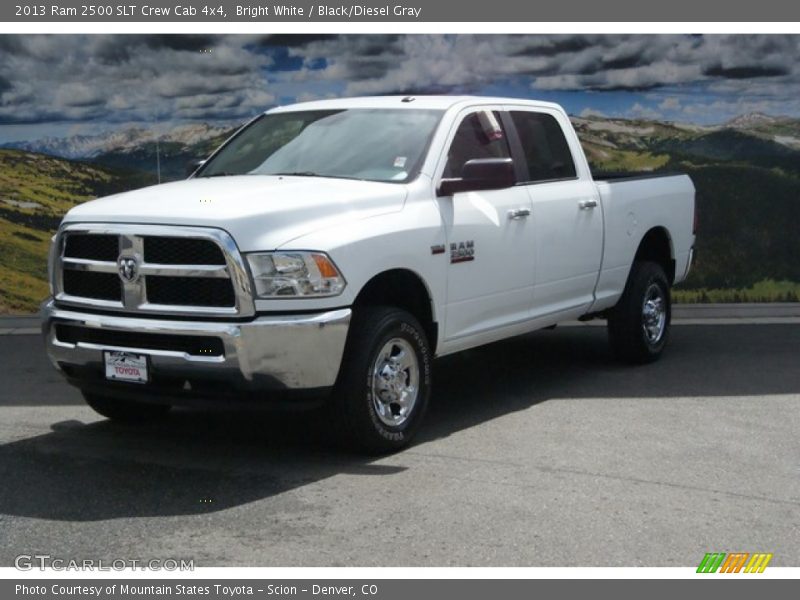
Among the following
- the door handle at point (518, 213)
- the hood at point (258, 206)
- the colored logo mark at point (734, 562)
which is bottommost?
the colored logo mark at point (734, 562)

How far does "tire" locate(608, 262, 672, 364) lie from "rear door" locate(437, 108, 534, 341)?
1.58 m

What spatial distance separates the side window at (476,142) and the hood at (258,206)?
24.6 inches

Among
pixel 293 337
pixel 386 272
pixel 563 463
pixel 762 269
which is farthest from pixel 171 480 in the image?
pixel 762 269

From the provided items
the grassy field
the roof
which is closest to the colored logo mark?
the roof

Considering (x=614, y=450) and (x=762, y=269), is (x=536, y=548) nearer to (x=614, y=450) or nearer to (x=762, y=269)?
(x=614, y=450)

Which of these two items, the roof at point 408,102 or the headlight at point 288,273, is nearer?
the headlight at point 288,273

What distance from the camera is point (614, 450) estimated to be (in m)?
7.25

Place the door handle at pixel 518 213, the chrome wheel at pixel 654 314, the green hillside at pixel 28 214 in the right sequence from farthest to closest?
the green hillside at pixel 28 214 → the chrome wheel at pixel 654 314 → the door handle at pixel 518 213

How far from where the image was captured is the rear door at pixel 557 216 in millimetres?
8531

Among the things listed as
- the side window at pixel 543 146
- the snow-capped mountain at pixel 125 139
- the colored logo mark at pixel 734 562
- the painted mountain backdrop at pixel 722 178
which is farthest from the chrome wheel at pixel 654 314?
the snow-capped mountain at pixel 125 139

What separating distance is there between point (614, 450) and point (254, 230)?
2.46 m

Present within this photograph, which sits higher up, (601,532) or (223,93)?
(223,93)

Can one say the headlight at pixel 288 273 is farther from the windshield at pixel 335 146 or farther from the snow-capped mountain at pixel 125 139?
the snow-capped mountain at pixel 125 139

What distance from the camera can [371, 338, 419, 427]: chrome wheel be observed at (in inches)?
278
